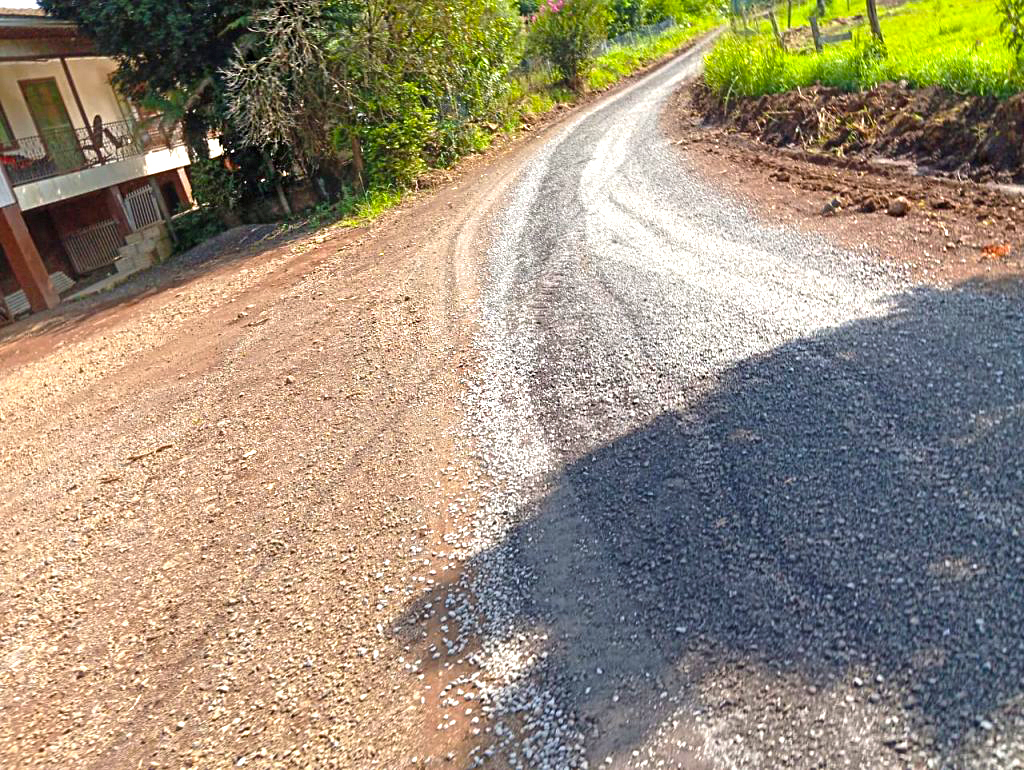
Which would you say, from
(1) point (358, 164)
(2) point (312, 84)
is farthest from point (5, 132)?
(1) point (358, 164)

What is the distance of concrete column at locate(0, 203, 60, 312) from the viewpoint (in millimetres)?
15430

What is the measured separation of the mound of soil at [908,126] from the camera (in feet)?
26.5

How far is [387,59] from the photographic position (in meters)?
16.0

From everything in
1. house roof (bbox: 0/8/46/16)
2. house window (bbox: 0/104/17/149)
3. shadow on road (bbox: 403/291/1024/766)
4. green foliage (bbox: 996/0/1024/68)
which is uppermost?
house roof (bbox: 0/8/46/16)

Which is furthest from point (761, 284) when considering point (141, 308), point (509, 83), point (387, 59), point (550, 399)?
point (509, 83)

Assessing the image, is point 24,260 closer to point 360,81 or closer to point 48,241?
point 48,241

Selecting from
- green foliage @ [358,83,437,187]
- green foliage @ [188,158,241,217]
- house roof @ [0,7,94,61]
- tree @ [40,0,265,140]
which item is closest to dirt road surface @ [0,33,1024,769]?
green foliage @ [358,83,437,187]

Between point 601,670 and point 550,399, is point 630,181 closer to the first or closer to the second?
point 550,399

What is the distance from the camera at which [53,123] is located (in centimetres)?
1961

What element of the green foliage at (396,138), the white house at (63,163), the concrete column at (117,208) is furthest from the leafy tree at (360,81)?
the concrete column at (117,208)

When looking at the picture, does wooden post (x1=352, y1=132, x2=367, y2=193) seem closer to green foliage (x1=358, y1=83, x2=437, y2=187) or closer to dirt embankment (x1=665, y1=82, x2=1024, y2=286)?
green foliage (x1=358, y1=83, x2=437, y2=187)

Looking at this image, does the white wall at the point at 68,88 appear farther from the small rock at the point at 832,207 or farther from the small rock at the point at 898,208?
the small rock at the point at 898,208

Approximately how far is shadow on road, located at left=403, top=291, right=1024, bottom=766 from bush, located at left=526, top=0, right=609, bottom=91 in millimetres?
22019

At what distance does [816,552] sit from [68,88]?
2265cm
